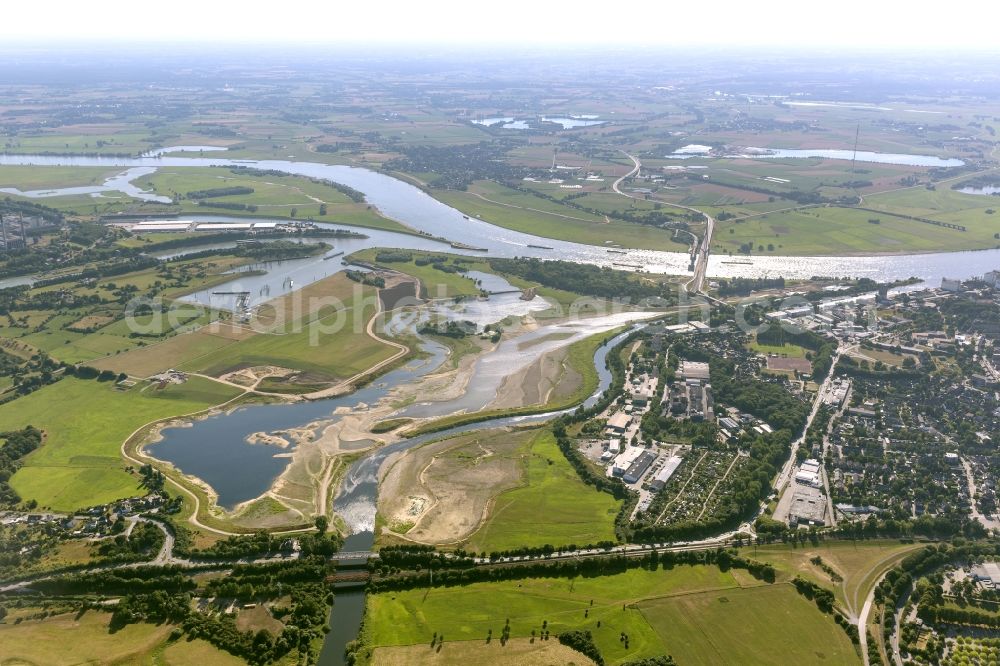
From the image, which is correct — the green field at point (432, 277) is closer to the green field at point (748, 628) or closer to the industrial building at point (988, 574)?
the green field at point (748, 628)

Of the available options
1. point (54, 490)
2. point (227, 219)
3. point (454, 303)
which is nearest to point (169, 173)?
point (227, 219)

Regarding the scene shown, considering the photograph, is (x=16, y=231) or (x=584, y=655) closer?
(x=584, y=655)

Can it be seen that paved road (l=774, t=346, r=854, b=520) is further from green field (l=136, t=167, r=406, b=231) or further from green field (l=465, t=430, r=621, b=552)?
green field (l=136, t=167, r=406, b=231)

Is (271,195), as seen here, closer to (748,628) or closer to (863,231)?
(863,231)

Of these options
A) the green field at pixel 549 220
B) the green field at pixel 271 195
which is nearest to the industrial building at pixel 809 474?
the green field at pixel 549 220

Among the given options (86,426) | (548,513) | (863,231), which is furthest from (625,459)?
(863,231)

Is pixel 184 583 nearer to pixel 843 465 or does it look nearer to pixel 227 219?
pixel 843 465
